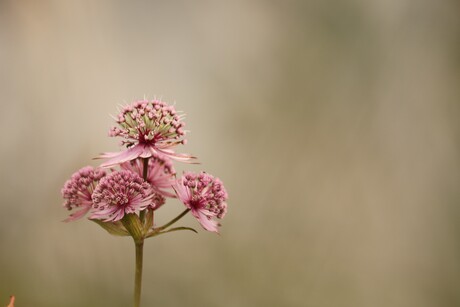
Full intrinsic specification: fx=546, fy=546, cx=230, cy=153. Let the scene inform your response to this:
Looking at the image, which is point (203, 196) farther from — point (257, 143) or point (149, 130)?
point (257, 143)

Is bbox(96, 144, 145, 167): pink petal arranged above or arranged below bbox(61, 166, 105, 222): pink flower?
above

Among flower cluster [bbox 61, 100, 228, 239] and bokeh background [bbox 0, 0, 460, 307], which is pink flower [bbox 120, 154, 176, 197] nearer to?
flower cluster [bbox 61, 100, 228, 239]

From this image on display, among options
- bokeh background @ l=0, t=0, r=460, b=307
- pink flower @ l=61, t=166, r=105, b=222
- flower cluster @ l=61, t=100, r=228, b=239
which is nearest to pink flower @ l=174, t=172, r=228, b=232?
flower cluster @ l=61, t=100, r=228, b=239

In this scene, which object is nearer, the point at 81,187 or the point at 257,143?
the point at 81,187

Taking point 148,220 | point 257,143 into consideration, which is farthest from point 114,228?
point 257,143

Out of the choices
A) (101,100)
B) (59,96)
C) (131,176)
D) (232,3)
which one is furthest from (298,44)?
(131,176)

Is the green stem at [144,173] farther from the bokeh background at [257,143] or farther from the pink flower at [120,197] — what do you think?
the bokeh background at [257,143]
